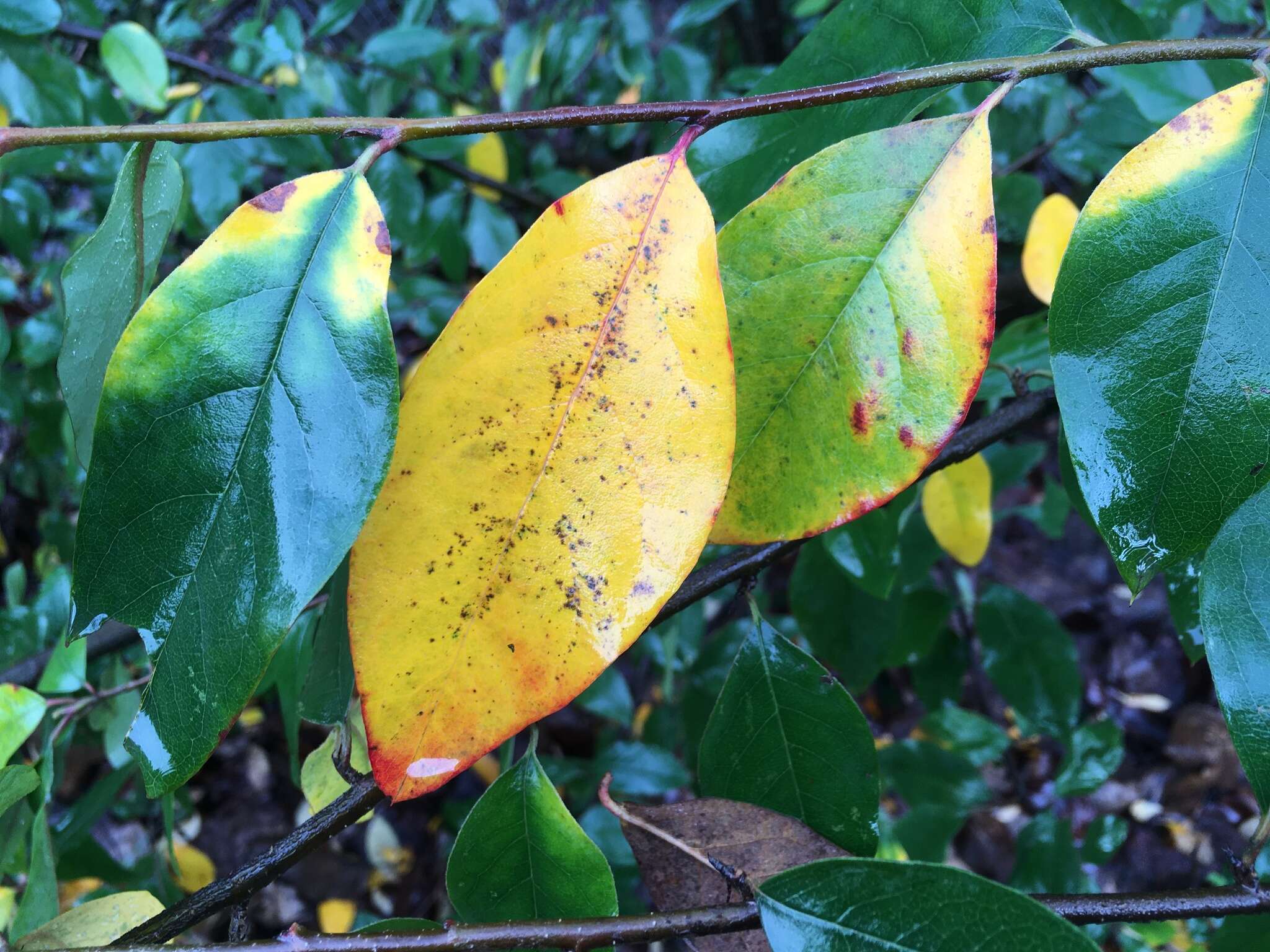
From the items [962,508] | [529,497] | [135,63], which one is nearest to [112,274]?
[529,497]

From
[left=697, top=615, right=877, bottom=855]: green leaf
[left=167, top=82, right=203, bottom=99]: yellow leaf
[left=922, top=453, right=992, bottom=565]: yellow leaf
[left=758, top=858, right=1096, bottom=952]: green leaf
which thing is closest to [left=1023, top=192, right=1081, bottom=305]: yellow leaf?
[left=922, top=453, right=992, bottom=565]: yellow leaf

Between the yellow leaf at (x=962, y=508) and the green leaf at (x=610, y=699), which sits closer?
the yellow leaf at (x=962, y=508)

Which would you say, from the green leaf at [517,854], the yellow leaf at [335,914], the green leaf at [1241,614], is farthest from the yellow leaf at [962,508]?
the yellow leaf at [335,914]

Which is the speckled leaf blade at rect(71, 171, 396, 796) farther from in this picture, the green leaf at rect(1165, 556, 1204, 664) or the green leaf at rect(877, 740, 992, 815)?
the green leaf at rect(877, 740, 992, 815)

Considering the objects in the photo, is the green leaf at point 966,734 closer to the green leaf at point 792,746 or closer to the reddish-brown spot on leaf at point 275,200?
the green leaf at point 792,746

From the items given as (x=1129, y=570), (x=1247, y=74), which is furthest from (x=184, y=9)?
(x=1129, y=570)
